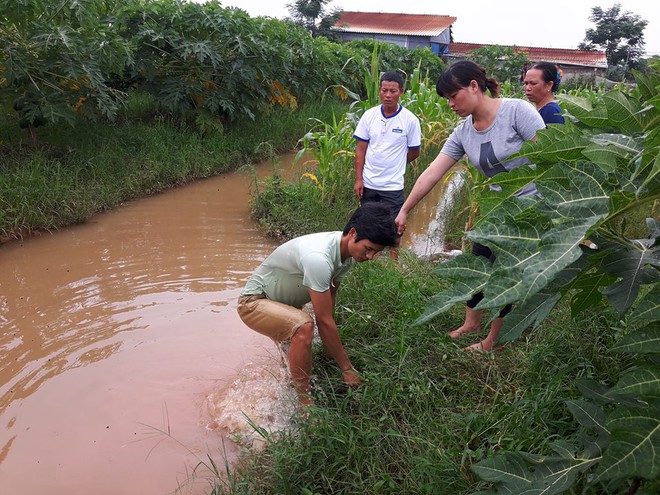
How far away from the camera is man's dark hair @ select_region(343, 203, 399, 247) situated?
7.39 ft

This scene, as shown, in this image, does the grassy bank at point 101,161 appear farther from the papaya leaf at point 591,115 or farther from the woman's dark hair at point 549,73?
the papaya leaf at point 591,115

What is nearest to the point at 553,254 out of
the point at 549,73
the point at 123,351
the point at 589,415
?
the point at 589,415

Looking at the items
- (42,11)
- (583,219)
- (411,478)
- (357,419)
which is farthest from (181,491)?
(42,11)

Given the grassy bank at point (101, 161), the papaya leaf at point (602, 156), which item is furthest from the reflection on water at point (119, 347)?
the papaya leaf at point (602, 156)

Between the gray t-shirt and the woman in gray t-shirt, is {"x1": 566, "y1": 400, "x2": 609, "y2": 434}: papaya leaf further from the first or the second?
the gray t-shirt

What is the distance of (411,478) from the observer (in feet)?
6.70

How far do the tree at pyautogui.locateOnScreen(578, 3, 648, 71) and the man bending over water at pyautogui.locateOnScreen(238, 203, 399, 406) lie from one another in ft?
96.5

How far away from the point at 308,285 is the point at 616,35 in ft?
105

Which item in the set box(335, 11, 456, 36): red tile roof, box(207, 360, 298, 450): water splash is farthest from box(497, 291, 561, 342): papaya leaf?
box(335, 11, 456, 36): red tile roof

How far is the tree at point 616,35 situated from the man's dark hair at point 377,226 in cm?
2944

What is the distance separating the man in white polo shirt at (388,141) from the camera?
4.00 meters

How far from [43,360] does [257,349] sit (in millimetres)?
1325

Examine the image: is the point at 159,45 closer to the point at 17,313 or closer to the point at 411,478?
the point at 17,313

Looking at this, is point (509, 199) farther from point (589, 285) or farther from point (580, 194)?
point (589, 285)
